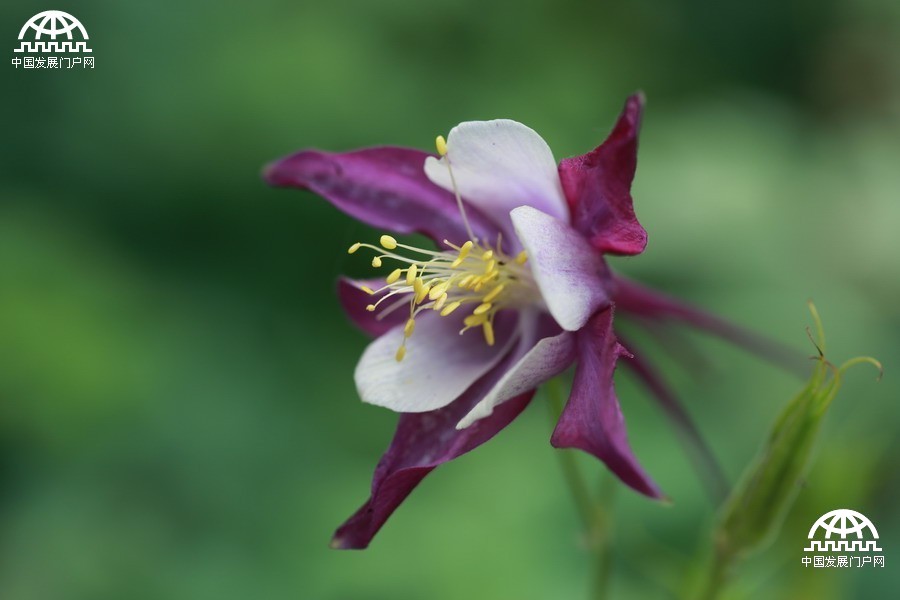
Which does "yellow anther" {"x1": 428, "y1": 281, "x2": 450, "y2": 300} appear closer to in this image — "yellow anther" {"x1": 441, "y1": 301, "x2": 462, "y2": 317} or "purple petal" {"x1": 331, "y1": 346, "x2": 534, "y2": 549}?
"yellow anther" {"x1": 441, "y1": 301, "x2": 462, "y2": 317}

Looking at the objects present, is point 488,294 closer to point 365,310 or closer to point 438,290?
point 438,290

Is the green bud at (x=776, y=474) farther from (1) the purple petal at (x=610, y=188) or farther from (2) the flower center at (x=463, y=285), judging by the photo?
(2) the flower center at (x=463, y=285)

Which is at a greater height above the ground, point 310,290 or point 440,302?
point 440,302

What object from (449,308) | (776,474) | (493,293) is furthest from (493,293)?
(776,474)

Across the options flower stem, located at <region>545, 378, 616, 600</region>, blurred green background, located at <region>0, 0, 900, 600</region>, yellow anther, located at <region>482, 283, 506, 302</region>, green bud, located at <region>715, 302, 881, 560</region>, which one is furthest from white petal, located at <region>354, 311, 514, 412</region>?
blurred green background, located at <region>0, 0, 900, 600</region>

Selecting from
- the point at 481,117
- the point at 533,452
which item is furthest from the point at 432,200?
the point at 481,117

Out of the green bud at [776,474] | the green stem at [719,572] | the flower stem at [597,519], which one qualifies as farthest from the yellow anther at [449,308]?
the green stem at [719,572]
